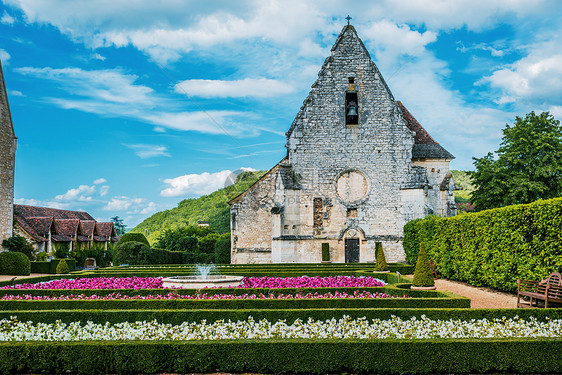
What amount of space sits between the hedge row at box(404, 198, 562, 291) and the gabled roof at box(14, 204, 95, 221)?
121ft

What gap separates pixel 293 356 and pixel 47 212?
5460 centimetres

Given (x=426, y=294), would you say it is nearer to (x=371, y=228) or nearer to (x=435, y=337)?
(x=435, y=337)

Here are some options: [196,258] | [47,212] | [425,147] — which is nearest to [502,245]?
[425,147]

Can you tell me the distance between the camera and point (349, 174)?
27547 millimetres

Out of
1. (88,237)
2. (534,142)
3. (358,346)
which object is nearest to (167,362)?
(358,346)

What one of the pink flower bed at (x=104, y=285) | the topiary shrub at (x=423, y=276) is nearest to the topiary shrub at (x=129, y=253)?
the pink flower bed at (x=104, y=285)

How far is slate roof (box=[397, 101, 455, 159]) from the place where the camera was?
93.6 feet

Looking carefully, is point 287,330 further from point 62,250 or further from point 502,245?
point 62,250

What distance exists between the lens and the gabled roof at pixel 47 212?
46.8 m

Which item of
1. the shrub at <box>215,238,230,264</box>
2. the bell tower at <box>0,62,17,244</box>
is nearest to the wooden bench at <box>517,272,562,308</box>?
the shrub at <box>215,238,230,264</box>

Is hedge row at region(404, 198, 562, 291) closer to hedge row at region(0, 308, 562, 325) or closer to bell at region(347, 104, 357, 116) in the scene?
hedge row at region(0, 308, 562, 325)

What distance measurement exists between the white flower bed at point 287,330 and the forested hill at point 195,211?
5844 centimetres

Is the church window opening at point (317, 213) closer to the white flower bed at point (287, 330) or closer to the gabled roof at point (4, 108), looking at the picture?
the white flower bed at point (287, 330)

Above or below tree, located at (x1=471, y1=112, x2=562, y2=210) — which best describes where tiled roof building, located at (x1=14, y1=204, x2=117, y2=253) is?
below
